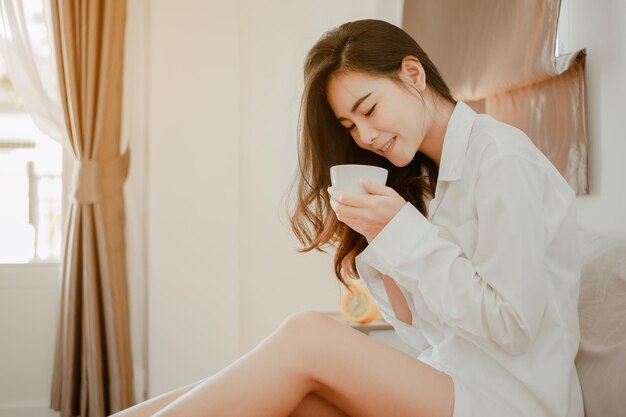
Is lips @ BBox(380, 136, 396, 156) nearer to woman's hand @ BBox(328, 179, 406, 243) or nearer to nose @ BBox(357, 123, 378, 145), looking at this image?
nose @ BBox(357, 123, 378, 145)

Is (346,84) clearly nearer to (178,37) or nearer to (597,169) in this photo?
(597,169)

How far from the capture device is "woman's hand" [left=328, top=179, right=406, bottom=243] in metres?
1.13

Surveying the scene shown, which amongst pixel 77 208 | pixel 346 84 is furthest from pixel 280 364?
pixel 77 208

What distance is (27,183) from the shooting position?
3.08 meters

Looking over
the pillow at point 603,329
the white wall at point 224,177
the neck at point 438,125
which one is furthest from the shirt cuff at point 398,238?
the white wall at point 224,177

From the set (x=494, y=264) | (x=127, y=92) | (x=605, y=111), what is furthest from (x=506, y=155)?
(x=127, y=92)

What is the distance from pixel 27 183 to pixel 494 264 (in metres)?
2.66

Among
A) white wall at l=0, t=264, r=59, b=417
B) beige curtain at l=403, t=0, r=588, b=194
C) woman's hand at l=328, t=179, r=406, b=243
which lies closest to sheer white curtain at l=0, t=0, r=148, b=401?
white wall at l=0, t=264, r=59, b=417

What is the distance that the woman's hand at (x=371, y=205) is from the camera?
1131 mm

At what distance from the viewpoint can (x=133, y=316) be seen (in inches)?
117

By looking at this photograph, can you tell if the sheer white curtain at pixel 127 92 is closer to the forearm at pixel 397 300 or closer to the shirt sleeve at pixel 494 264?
the forearm at pixel 397 300

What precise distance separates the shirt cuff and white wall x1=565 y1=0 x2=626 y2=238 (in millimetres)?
717

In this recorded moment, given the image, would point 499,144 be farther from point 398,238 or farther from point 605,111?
point 605,111

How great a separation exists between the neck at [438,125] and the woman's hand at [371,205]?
0.78 ft
